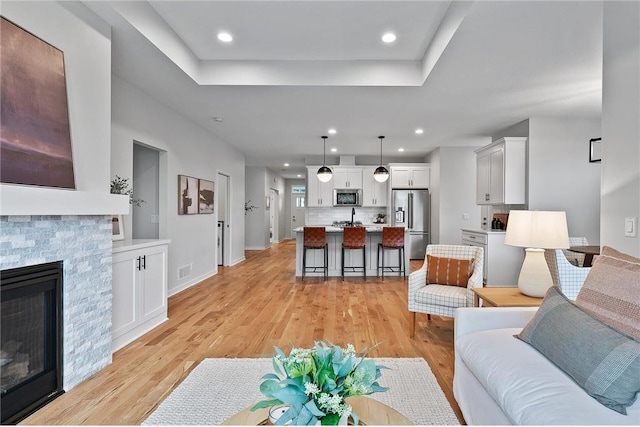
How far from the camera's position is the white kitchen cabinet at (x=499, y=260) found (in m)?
5.13

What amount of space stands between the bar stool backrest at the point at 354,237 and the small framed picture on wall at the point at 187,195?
98.2 inches

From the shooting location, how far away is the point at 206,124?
5566mm

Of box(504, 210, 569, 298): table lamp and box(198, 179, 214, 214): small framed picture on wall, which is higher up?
box(198, 179, 214, 214): small framed picture on wall

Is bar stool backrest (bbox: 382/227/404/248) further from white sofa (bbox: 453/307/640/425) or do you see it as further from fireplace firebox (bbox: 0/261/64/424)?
fireplace firebox (bbox: 0/261/64/424)

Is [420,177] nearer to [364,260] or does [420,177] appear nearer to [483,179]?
[483,179]

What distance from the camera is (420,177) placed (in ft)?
26.8

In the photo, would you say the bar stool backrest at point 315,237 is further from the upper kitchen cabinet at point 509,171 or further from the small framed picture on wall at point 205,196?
the upper kitchen cabinet at point 509,171

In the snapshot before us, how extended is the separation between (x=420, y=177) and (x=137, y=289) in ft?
22.0

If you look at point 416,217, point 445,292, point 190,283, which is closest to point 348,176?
point 416,217

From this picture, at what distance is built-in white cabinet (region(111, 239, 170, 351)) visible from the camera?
2861 millimetres

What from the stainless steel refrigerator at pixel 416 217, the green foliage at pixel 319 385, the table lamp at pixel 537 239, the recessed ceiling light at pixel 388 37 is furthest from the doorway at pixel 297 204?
the green foliage at pixel 319 385

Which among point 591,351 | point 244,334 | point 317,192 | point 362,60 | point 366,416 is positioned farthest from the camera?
point 317,192

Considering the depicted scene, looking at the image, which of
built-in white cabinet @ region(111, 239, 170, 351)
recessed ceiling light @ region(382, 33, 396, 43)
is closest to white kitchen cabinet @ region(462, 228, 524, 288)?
recessed ceiling light @ region(382, 33, 396, 43)

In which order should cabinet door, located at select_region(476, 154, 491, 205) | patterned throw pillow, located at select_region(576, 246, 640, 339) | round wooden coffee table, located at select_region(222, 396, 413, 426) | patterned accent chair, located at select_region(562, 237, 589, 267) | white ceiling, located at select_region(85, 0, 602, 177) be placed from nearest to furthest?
1. round wooden coffee table, located at select_region(222, 396, 413, 426)
2. patterned throw pillow, located at select_region(576, 246, 640, 339)
3. white ceiling, located at select_region(85, 0, 602, 177)
4. patterned accent chair, located at select_region(562, 237, 589, 267)
5. cabinet door, located at select_region(476, 154, 491, 205)
